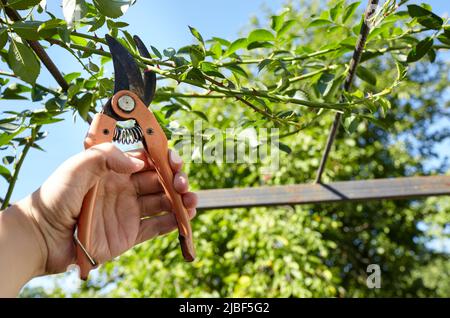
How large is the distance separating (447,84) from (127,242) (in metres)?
5.49

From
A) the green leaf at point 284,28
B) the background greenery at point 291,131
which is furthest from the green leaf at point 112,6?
the green leaf at point 284,28

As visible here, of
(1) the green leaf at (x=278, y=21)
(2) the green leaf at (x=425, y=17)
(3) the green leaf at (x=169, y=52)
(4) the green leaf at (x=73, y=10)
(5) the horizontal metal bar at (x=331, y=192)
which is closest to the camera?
(4) the green leaf at (x=73, y=10)

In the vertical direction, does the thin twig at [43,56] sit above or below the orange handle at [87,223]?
above

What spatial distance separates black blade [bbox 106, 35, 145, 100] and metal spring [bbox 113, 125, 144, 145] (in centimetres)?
6

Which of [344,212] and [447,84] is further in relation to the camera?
[447,84]

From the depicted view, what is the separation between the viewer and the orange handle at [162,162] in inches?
32.9

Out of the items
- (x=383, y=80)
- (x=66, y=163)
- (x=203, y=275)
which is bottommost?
(x=203, y=275)

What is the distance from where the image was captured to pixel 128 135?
83 cm

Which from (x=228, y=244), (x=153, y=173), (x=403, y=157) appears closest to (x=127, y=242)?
(x=153, y=173)

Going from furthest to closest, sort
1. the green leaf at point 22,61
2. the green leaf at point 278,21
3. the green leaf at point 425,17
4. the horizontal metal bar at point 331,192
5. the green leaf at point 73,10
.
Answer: the horizontal metal bar at point 331,192 < the green leaf at point 278,21 < the green leaf at point 425,17 < the green leaf at point 22,61 < the green leaf at point 73,10

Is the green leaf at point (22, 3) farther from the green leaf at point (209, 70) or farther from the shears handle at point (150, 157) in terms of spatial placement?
the green leaf at point (209, 70)

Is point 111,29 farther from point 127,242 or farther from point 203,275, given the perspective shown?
point 203,275

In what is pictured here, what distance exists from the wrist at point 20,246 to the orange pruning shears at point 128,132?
0.18 ft
